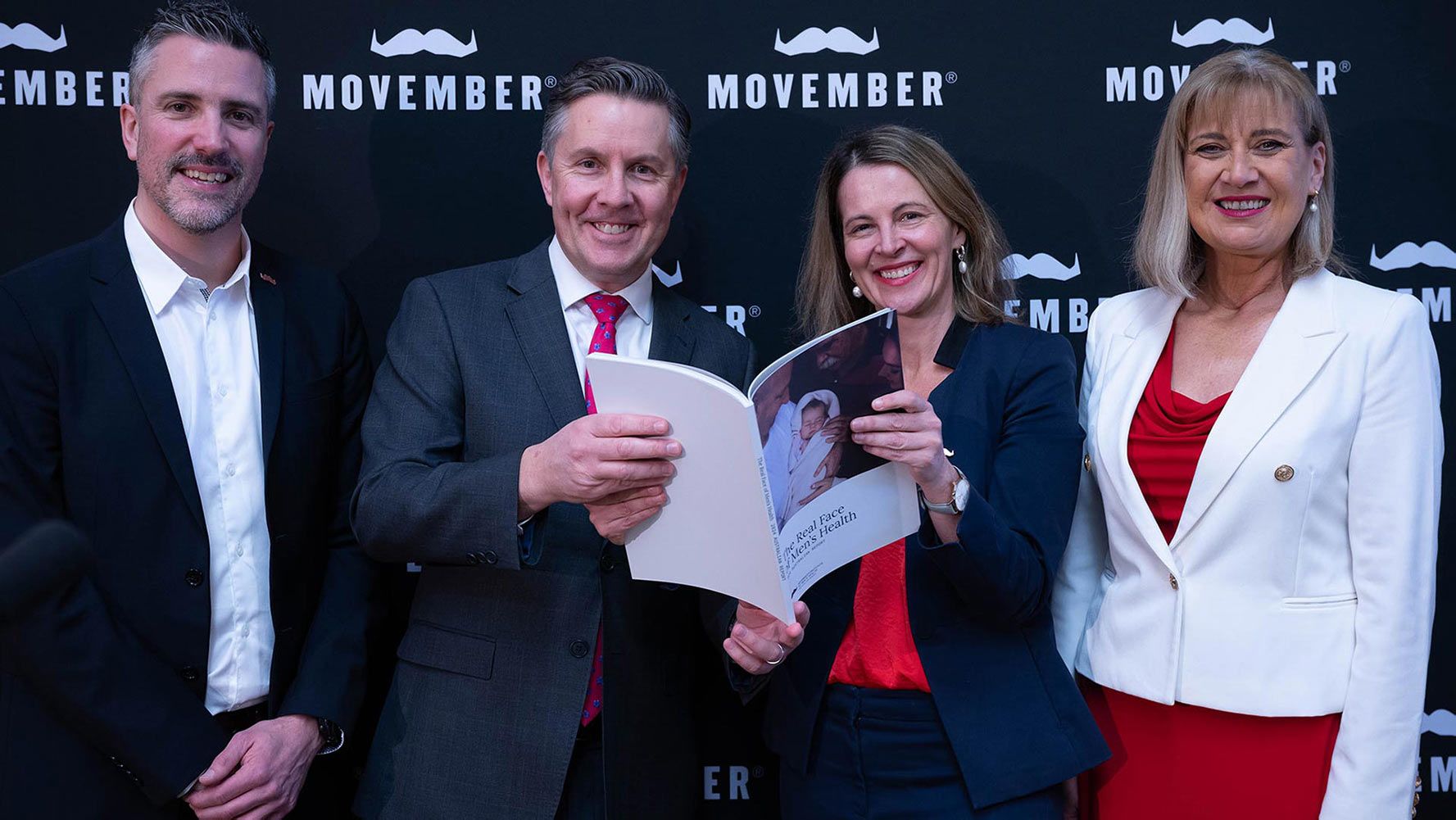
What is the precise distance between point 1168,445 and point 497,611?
1310 millimetres

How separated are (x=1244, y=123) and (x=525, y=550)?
1.57m

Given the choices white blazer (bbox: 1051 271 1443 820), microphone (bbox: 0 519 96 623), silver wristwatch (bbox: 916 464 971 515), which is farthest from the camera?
white blazer (bbox: 1051 271 1443 820)

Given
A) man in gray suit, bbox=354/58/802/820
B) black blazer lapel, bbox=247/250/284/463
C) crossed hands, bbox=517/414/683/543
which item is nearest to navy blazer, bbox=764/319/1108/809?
man in gray suit, bbox=354/58/802/820

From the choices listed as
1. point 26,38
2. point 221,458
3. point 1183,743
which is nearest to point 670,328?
point 221,458

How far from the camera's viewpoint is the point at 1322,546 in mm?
2039

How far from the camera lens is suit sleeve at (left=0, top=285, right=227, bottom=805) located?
1.93m

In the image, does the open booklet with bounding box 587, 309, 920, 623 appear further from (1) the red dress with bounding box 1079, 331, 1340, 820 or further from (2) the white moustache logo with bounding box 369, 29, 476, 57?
(2) the white moustache logo with bounding box 369, 29, 476, 57

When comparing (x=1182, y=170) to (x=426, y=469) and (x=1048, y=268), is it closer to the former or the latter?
(x=1048, y=268)

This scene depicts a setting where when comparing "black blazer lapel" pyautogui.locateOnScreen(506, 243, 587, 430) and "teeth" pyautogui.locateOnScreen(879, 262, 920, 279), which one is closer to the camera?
"black blazer lapel" pyautogui.locateOnScreen(506, 243, 587, 430)

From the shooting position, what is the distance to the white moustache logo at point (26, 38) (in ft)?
9.25

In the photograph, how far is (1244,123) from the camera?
2.16 meters

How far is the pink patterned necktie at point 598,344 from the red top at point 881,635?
443mm

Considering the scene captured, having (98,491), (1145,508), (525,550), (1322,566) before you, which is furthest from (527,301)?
(1322,566)

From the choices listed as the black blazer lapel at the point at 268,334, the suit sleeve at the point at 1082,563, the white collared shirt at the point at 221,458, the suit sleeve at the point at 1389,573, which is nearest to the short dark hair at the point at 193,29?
the white collared shirt at the point at 221,458
